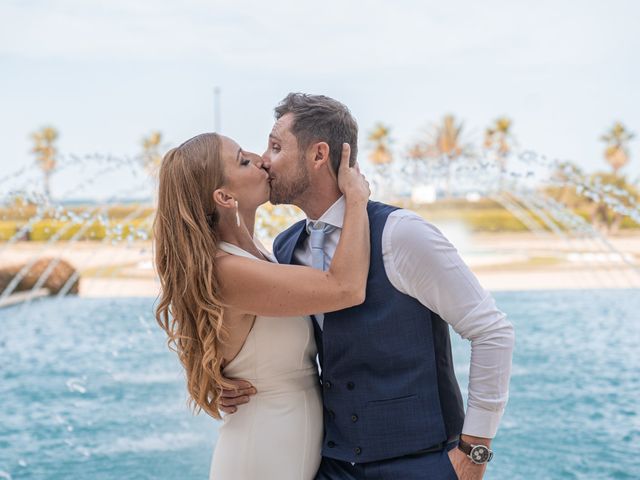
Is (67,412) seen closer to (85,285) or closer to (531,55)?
(85,285)

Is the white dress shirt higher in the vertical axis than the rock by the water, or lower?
higher

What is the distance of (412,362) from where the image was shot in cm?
220

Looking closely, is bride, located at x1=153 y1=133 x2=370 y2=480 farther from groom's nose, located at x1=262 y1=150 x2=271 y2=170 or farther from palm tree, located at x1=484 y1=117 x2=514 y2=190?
palm tree, located at x1=484 y1=117 x2=514 y2=190

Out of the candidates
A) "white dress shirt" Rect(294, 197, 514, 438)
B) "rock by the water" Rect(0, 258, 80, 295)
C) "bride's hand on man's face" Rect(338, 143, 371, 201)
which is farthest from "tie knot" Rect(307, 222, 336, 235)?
"rock by the water" Rect(0, 258, 80, 295)

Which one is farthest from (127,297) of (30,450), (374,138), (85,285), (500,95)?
(500,95)

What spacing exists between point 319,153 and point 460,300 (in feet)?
1.89

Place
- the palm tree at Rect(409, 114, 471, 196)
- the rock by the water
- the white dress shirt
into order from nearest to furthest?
the white dress shirt, the rock by the water, the palm tree at Rect(409, 114, 471, 196)

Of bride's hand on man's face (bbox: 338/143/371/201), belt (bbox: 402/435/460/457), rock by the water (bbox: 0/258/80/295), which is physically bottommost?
rock by the water (bbox: 0/258/80/295)

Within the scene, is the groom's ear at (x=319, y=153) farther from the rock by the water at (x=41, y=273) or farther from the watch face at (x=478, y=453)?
the rock by the water at (x=41, y=273)

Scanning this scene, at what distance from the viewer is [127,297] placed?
16281mm

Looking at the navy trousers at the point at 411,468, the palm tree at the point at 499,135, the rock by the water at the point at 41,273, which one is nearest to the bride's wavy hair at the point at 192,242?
the navy trousers at the point at 411,468

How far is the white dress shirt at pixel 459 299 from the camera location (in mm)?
2162

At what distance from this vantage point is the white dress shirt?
7.09 ft

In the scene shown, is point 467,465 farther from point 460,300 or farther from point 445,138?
point 445,138
